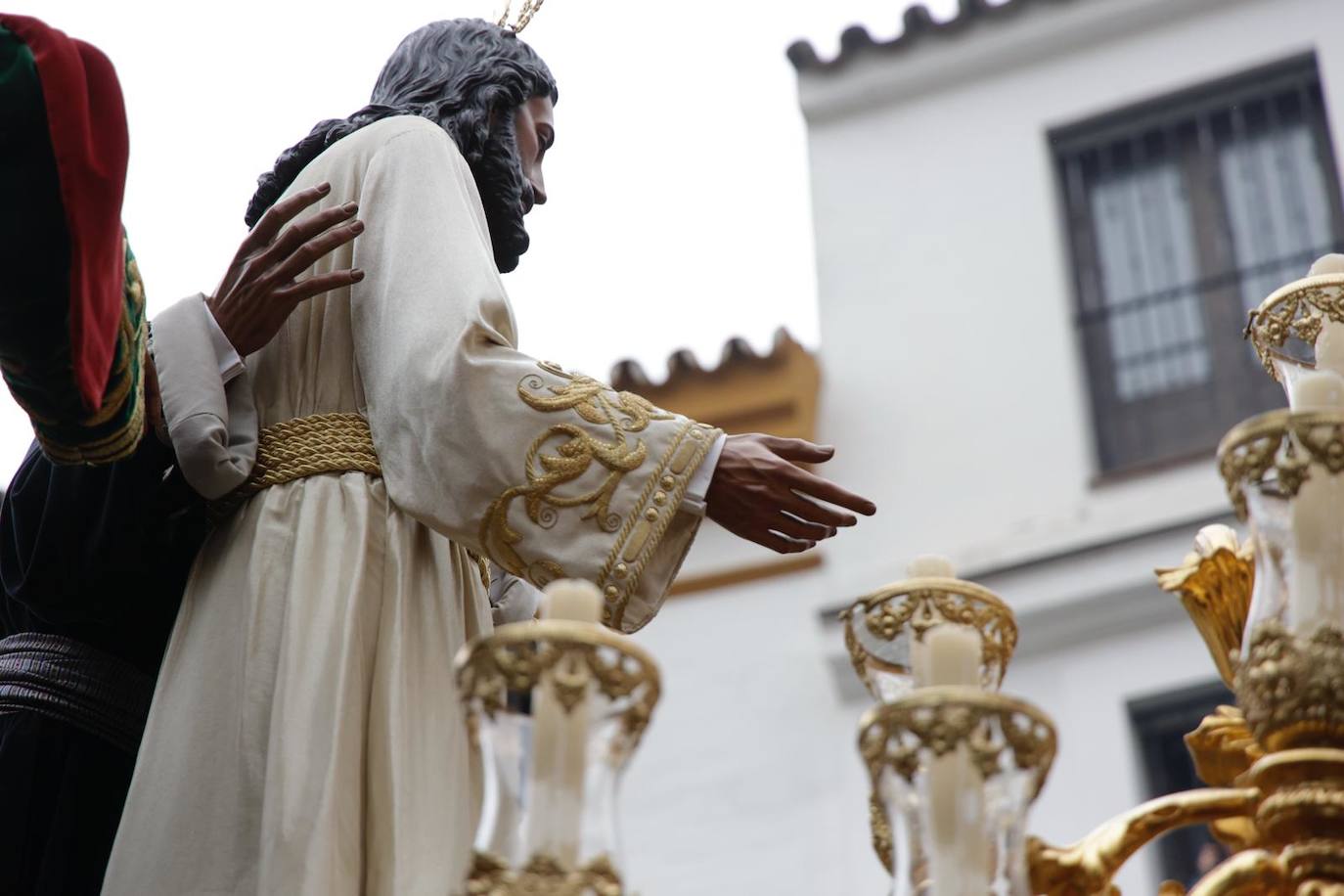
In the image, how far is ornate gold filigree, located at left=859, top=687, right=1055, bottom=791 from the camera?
2.19 metres

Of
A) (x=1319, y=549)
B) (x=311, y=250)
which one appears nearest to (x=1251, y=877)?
(x=1319, y=549)

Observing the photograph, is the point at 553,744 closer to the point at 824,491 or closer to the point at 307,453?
the point at 824,491

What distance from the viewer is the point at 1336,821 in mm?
2383

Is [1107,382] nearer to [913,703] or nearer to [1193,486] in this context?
[1193,486]

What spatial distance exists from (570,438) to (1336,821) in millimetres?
1004

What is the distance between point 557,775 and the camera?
6.88 ft

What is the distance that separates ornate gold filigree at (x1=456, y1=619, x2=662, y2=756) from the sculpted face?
61.1 inches

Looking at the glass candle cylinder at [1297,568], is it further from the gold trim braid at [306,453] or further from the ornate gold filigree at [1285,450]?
the gold trim braid at [306,453]

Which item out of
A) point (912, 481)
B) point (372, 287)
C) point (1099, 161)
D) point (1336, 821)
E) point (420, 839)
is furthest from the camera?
point (1099, 161)

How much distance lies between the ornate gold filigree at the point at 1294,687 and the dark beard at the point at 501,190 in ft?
4.86

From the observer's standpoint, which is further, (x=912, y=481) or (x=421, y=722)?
(x=912, y=481)

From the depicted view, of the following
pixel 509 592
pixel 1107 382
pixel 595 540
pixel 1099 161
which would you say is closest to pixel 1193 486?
pixel 1107 382

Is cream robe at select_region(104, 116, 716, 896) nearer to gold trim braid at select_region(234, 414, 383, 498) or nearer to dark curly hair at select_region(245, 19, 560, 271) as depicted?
gold trim braid at select_region(234, 414, 383, 498)

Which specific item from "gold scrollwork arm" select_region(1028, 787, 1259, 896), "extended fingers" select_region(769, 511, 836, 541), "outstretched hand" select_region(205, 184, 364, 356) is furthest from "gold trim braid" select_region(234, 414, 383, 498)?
"gold scrollwork arm" select_region(1028, 787, 1259, 896)
